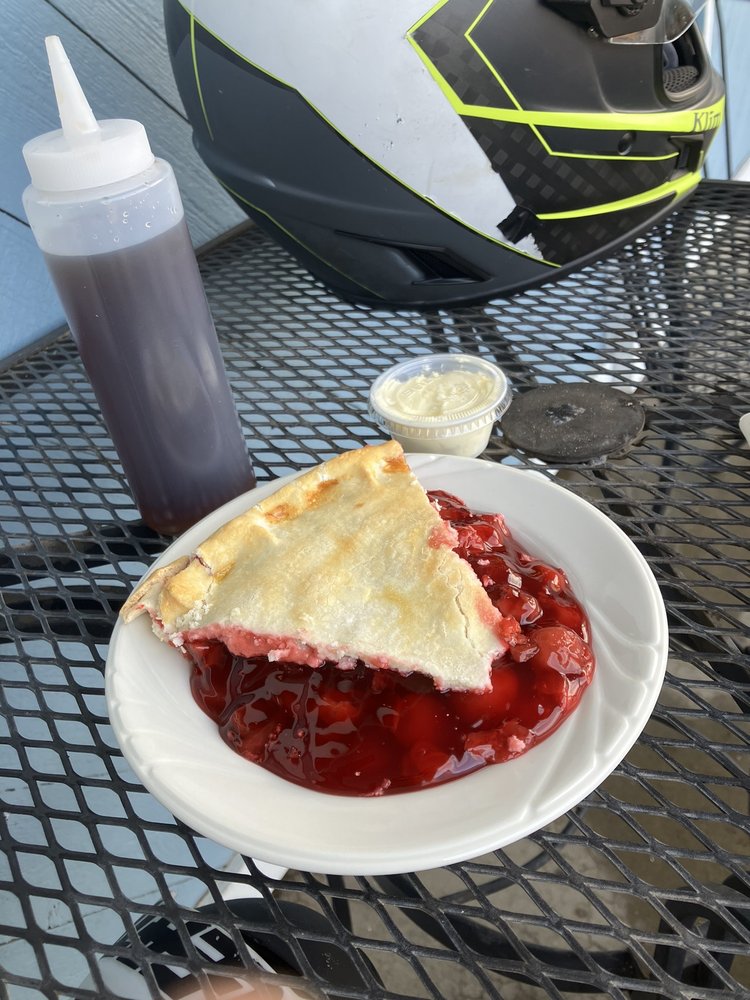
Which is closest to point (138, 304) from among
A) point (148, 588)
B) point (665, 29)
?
point (148, 588)

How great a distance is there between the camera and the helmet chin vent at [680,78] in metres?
1.11

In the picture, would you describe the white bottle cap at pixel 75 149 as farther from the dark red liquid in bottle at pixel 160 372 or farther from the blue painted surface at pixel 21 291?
the blue painted surface at pixel 21 291

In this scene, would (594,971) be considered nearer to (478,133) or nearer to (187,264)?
(187,264)

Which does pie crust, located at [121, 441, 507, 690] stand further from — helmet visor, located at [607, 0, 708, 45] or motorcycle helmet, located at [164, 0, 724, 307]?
helmet visor, located at [607, 0, 708, 45]

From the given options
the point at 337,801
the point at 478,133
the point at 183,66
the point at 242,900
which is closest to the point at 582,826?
the point at 337,801

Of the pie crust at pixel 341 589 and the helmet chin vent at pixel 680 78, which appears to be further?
the helmet chin vent at pixel 680 78

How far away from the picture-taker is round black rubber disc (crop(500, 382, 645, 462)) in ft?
2.74

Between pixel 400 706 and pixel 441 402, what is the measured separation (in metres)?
0.39

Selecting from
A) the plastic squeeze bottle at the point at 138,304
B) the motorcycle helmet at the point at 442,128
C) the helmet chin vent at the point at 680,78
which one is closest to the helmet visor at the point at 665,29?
the motorcycle helmet at the point at 442,128

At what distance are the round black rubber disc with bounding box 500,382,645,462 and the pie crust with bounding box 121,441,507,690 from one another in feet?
0.72

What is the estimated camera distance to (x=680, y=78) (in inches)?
44.8

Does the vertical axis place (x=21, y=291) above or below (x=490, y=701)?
above

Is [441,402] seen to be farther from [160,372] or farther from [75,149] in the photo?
[75,149]

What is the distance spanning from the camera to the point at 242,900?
64cm
